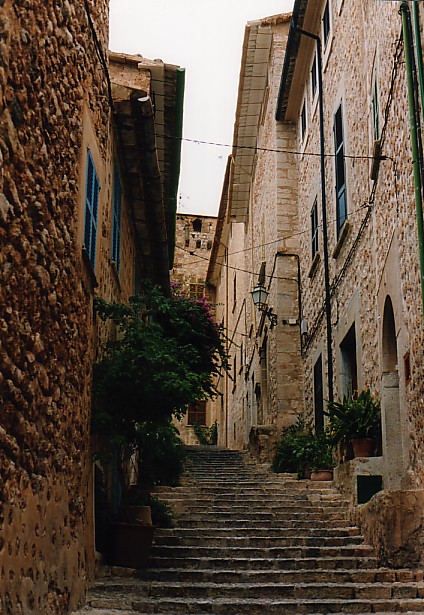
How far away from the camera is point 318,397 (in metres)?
14.9

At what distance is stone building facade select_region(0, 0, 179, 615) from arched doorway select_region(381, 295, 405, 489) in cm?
329

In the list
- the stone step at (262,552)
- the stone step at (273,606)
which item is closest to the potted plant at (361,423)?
the stone step at (262,552)

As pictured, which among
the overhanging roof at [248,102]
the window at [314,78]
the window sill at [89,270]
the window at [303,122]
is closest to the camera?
the window sill at [89,270]

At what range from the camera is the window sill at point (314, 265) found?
14495 millimetres

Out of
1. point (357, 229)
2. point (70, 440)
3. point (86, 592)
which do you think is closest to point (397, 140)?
point (357, 229)

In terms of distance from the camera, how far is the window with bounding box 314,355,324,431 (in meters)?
14.4

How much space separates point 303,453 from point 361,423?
3.25m

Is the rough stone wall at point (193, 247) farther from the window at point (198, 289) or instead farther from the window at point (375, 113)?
the window at point (375, 113)

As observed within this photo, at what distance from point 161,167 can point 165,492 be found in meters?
5.18

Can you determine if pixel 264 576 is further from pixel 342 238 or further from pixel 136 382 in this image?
pixel 342 238

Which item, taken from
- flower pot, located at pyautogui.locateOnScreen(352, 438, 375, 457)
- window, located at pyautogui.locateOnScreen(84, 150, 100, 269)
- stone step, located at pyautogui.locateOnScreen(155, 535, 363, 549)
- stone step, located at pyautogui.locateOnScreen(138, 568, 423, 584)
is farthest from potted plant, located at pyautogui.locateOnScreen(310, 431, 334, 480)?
window, located at pyautogui.locateOnScreen(84, 150, 100, 269)

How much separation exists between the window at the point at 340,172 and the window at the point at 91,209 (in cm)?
591

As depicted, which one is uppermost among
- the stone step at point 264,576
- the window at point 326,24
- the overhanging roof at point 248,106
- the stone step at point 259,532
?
the overhanging roof at point 248,106

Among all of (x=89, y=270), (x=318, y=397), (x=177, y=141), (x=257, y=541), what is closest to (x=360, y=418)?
(x=257, y=541)
